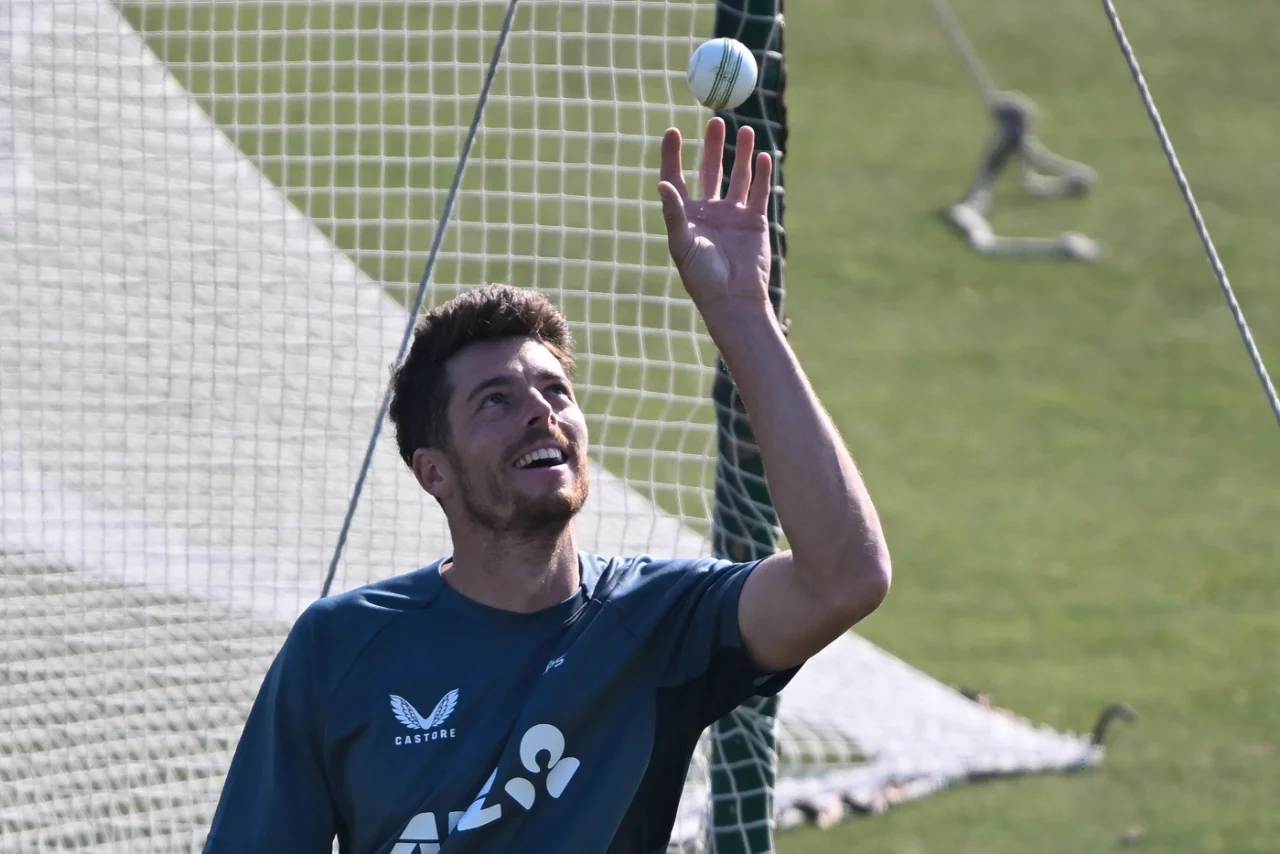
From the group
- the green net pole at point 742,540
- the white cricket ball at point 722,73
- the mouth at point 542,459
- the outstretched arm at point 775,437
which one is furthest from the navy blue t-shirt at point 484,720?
the green net pole at point 742,540

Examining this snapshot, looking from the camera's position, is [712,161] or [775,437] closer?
[775,437]

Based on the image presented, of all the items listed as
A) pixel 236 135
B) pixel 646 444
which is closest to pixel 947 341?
pixel 646 444

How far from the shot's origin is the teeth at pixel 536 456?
8.68 ft

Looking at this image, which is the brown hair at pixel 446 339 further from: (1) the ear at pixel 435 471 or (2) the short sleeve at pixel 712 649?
(2) the short sleeve at pixel 712 649

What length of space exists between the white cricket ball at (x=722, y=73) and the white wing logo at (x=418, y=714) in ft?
4.20

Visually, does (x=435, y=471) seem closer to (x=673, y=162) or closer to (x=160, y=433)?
(x=673, y=162)

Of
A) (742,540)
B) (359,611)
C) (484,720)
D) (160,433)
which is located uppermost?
(359,611)

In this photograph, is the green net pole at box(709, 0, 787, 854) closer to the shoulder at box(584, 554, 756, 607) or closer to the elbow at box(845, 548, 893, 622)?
the shoulder at box(584, 554, 756, 607)

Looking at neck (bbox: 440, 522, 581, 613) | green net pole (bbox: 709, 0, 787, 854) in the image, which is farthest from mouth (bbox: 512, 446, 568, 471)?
green net pole (bbox: 709, 0, 787, 854)

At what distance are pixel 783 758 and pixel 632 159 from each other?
5720mm

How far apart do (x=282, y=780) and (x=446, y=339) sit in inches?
29.7

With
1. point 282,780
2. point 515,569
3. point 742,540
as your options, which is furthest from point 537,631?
point 742,540

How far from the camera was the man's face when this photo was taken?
2629 millimetres

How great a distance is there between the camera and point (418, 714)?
260 centimetres
